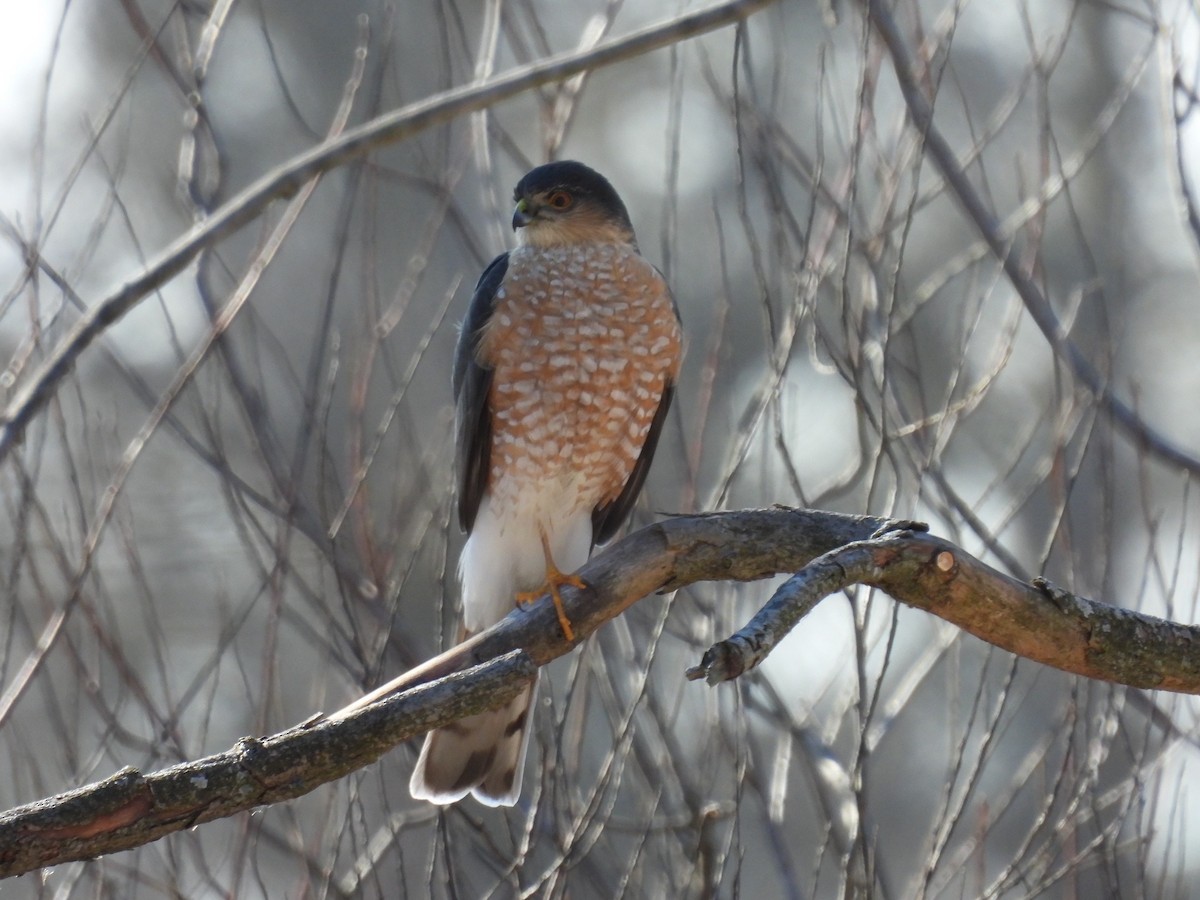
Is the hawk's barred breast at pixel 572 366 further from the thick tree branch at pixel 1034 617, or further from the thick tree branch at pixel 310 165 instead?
the thick tree branch at pixel 310 165

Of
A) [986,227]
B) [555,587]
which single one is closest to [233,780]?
[555,587]

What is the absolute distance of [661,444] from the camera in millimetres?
9352

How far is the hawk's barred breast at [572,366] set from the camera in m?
4.53

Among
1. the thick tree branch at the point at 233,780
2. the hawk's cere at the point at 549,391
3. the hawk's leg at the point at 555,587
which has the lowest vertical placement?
the thick tree branch at the point at 233,780

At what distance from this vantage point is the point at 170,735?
365 centimetres

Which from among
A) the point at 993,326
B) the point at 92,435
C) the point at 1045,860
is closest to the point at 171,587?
the point at 92,435

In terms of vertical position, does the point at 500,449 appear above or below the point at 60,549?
above

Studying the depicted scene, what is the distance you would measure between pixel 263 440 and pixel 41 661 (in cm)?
82

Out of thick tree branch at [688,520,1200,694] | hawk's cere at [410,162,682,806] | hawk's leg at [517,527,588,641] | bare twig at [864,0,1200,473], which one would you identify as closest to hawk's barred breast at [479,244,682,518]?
hawk's cere at [410,162,682,806]

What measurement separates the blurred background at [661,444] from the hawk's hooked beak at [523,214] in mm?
173

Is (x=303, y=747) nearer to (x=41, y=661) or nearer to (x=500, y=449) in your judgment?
(x=41, y=661)

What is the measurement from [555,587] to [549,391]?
95cm

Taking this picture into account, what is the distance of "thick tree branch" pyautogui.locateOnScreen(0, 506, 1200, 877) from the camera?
233 cm

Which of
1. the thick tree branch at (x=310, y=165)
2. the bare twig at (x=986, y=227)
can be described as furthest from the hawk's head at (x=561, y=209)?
the thick tree branch at (x=310, y=165)
